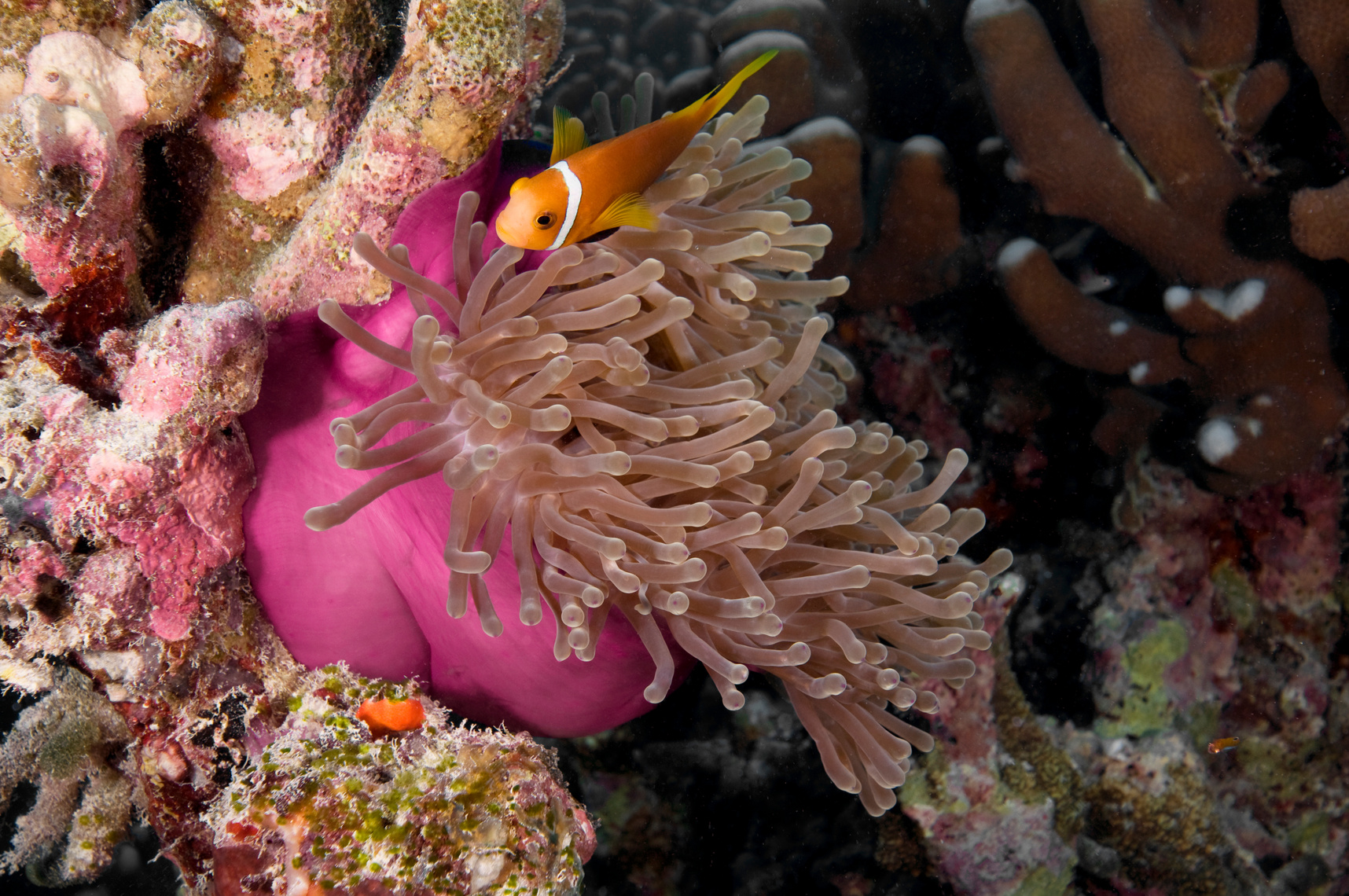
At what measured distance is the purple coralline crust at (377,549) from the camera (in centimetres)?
143

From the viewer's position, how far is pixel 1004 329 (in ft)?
9.80

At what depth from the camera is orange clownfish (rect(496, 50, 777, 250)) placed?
1262mm

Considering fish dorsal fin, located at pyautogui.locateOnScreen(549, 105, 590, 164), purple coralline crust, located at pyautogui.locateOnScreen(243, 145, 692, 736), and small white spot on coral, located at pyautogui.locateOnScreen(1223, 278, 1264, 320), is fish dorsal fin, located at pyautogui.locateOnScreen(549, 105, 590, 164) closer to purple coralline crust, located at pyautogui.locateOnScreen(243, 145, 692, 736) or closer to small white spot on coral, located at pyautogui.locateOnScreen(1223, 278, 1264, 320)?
purple coralline crust, located at pyautogui.locateOnScreen(243, 145, 692, 736)

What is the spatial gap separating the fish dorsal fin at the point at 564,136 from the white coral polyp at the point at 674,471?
0.18 m

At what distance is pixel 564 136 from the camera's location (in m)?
1.43

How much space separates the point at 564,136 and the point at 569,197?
7.5 inches

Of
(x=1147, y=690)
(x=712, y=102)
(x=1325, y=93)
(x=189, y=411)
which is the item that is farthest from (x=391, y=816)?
(x=1325, y=93)

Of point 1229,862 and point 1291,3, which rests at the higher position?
point 1291,3

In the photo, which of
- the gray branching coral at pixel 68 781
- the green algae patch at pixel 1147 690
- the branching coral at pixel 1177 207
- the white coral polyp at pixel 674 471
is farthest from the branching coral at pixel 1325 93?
the gray branching coral at pixel 68 781

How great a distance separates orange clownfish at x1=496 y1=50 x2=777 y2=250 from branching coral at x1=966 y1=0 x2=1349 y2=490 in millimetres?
1418

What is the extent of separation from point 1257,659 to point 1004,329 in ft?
5.35

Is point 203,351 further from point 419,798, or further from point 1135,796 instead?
point 1135,796

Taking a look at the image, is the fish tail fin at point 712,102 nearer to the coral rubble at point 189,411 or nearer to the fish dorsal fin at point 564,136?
the fish dorsal fin at point 564,136

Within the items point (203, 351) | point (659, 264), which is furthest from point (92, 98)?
point (659, 264)
